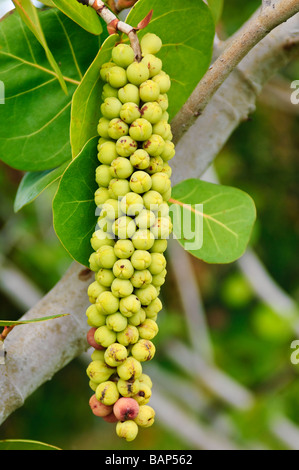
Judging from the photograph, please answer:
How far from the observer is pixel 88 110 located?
1.79 feet

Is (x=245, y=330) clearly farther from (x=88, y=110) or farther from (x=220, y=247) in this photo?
(x=88, y=110)

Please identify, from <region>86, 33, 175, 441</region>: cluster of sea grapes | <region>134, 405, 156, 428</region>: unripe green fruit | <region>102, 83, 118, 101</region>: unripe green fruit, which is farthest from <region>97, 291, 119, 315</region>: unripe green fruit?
<region>102, 83, 118, 101</region>: unripe green fruit

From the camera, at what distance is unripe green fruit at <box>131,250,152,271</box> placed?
0.48 meters

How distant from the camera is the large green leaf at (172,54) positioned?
0.53 meters

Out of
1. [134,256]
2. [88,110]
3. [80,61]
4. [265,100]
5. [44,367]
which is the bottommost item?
[44,367]

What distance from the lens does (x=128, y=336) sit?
0.48m

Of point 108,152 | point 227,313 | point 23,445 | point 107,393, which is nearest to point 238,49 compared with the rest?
point 108,152

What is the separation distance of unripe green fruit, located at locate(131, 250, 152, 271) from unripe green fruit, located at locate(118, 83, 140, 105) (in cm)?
15

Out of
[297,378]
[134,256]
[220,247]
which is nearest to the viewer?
[134,256]

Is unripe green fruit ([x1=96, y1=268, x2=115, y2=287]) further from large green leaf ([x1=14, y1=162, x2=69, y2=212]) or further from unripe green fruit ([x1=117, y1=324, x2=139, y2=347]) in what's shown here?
large green leaf ([x1=14, y1=162, x2=69, y2=212])

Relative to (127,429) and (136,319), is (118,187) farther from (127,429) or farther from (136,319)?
(127,429)

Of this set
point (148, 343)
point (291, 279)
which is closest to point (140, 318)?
→ point (148, 343)

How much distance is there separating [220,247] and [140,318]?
0.64ft

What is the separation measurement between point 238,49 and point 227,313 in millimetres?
2453
